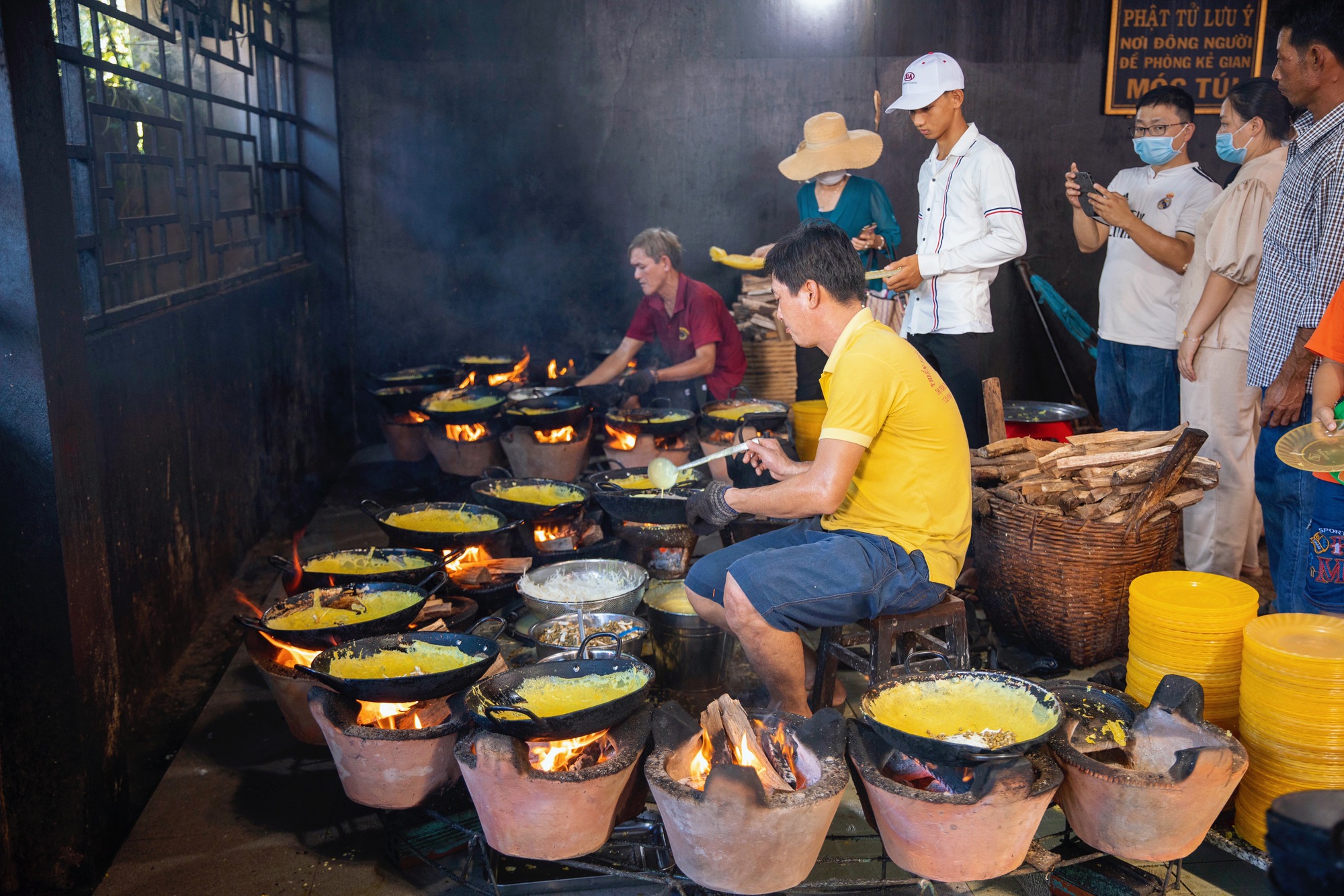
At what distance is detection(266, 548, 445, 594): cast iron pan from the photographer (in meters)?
3.85

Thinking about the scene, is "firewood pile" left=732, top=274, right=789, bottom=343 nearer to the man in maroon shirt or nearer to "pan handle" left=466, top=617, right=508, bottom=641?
the man in maroon shirt

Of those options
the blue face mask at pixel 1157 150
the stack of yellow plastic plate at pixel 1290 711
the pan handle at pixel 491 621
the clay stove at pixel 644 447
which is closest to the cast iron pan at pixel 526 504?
the pan handle at pixel 491 621

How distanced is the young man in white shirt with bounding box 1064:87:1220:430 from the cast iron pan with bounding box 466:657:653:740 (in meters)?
3.74

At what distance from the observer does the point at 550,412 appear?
21.4ft

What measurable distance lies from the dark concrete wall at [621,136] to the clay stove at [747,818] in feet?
22.9

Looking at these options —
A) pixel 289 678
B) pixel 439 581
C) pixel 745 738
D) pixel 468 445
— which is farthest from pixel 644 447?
pixel 745 738

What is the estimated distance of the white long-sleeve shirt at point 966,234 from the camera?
474cm

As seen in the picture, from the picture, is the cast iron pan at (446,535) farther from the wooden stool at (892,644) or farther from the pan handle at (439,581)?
the wooden stool at (892,644)

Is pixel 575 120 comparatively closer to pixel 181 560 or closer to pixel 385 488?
pixel 385 488

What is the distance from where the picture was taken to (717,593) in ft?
12.1

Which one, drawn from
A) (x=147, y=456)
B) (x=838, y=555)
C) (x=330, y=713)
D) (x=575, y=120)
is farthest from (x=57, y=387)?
(x=575, y=120)

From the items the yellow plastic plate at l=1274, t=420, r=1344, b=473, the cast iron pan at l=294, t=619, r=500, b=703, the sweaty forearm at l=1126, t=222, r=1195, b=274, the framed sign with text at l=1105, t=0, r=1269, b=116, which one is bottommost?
the cast iron pan at l=294, t=619, r=500, b=703

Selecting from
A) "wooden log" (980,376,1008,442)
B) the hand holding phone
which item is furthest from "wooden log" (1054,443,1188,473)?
the hand holding phone

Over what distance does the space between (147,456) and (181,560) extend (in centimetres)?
68
